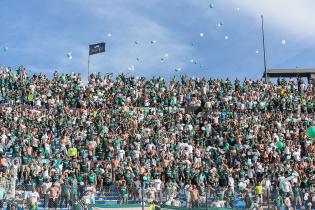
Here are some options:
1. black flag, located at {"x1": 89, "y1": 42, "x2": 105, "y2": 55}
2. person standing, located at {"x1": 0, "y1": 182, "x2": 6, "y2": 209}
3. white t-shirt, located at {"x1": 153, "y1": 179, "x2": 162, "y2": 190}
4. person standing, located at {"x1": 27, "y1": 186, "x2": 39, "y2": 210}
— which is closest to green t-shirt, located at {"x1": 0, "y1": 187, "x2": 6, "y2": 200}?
person standing, located at {"x1": 0, "y1": 182, "x2": 6, "y2": 209}

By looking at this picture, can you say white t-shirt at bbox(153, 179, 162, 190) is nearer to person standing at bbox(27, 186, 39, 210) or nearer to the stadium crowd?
the stadium crowd

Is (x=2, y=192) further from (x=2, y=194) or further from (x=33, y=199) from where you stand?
(x=33, y=199)

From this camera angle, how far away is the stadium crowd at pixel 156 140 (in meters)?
19.9

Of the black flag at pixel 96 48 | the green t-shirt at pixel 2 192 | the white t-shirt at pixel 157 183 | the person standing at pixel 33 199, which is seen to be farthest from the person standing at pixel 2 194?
the black flag at pixel 96 48

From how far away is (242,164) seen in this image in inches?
987

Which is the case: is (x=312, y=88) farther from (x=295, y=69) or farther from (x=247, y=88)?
(x=295, y=69)

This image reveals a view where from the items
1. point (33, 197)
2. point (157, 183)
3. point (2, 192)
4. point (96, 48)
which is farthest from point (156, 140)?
point (96, 48)

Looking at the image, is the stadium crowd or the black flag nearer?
the stadium crowd

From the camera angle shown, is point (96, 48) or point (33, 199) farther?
point (96, 48)

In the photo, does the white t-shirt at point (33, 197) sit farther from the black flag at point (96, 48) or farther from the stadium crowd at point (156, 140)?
the black flag at point (96, 48)

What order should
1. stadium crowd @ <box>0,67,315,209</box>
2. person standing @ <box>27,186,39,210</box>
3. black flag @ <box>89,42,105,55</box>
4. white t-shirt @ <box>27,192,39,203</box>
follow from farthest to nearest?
black flag @ <box>89,42,105,55</box> → stadium crowd @ <box>0,67,315,209</box> → white t-shirt @ <box>27,192,39,203</box> → person standing @ <box>27,186,39,210</box>

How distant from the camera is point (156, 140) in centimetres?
2616

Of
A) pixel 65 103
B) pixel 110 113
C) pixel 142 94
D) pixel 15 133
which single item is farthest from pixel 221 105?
pixel 15 133

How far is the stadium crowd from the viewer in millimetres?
19906
